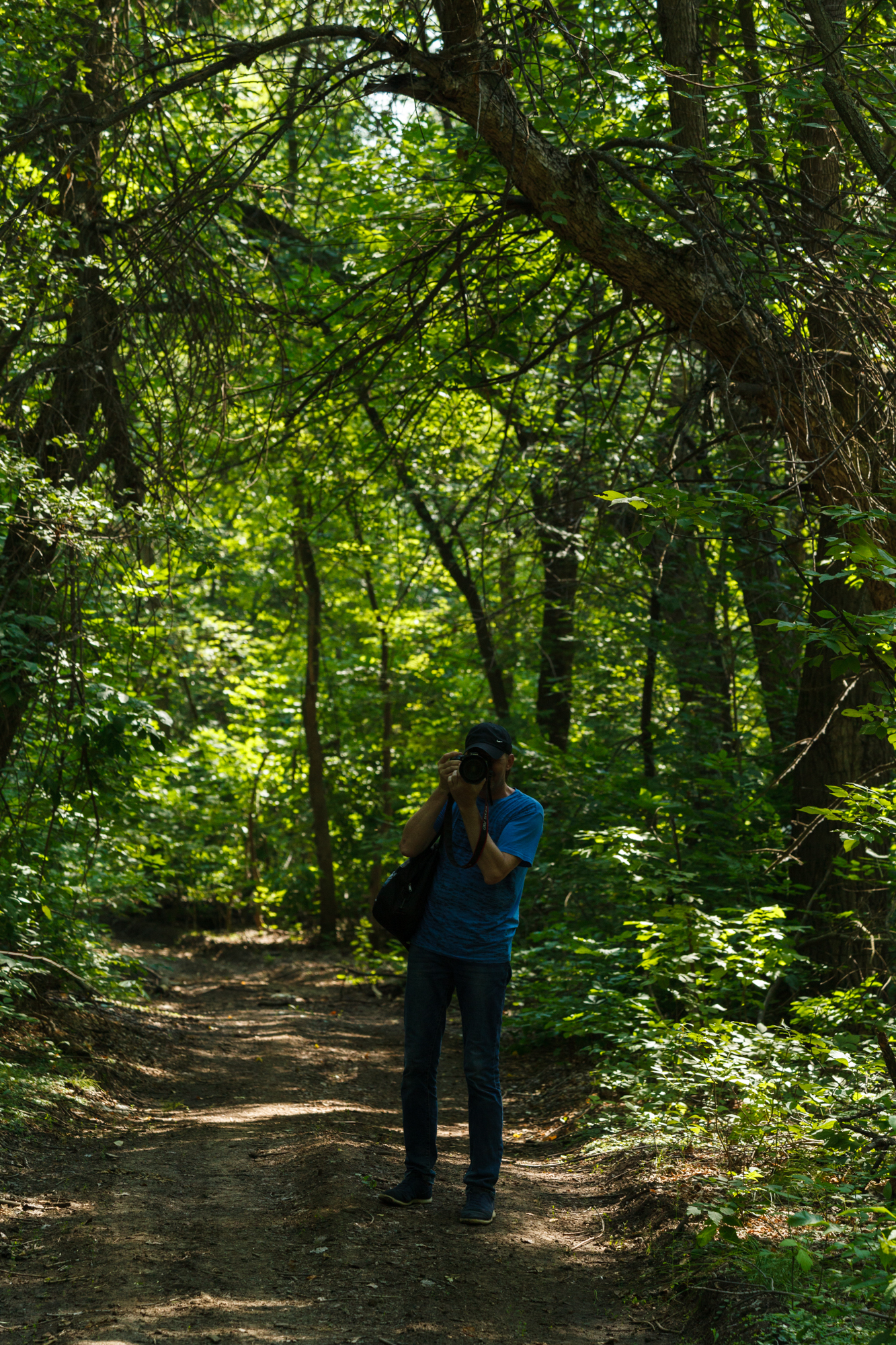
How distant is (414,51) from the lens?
4.63 metres

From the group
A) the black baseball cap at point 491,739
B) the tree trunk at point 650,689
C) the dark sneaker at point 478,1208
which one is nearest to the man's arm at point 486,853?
the black baseball cap at point 491,739

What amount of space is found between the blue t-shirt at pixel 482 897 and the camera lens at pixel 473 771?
0.50 feet

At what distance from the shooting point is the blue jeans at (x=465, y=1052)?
3867mm

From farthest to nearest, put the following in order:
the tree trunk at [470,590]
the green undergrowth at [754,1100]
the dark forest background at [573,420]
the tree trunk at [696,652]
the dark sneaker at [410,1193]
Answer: the tree trunk at [470,590], the tree trunk at [696,652], the dark forest background at [573,420], the dark sneaker at [410,1193], the green undergrowth at [754,1100]

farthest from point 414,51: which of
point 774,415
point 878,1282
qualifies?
point 878,1282

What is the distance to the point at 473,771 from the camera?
3.86m

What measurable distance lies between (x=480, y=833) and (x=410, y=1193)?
144cm

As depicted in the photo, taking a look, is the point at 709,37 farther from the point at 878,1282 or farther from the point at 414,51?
the point at 878,1282

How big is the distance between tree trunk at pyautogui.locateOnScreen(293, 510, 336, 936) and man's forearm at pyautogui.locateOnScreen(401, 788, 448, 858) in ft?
36.6

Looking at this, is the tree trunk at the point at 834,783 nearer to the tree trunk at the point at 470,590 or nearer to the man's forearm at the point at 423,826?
the man's forearm at the point at 423,826

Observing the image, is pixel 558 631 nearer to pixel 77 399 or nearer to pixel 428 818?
pixel 77 399

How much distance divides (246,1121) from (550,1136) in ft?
5.60

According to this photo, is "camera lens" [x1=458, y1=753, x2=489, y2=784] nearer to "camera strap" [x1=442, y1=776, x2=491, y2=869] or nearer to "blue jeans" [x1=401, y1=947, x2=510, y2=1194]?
"camera strap" [x1=442, y1=776, x2=491, y2=869]

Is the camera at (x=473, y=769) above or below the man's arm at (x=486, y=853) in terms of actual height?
above
